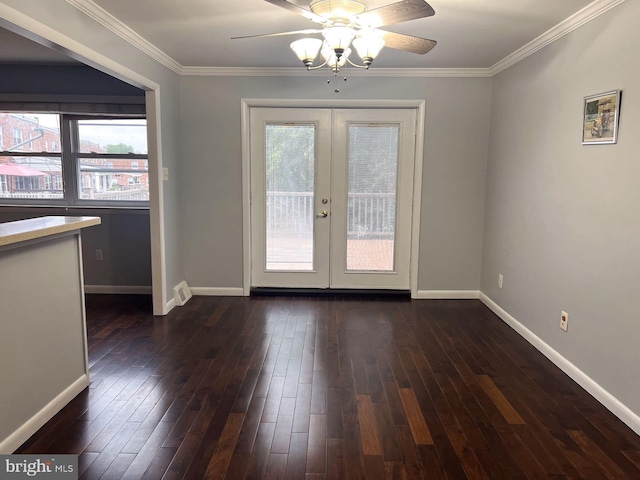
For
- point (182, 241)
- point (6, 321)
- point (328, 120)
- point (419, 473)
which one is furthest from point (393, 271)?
point (6, 321)

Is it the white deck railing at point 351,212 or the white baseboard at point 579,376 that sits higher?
the white deck railing at point 351,212

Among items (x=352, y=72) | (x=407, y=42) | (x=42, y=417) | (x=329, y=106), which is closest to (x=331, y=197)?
(x=329, y=106)

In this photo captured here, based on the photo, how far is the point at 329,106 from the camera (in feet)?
14.5

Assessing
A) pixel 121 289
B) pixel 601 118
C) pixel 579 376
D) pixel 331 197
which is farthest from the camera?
pixel 121 289

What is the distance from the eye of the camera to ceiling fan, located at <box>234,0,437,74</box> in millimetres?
2053

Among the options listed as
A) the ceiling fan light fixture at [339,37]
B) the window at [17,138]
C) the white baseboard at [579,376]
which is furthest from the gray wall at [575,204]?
the window at [17,138]

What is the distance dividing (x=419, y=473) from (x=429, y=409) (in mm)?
562

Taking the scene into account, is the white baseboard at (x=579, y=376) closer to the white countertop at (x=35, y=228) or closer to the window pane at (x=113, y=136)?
the white countertop at (x=35, y=228)

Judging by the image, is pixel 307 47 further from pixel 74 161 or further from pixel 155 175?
pixel 74 161

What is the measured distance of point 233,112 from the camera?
439cm

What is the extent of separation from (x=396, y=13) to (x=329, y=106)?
236 cm

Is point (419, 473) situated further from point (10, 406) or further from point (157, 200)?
point (157, 200)

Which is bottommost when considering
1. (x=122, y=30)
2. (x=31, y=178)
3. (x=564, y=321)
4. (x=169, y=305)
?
(x=169, y=305)

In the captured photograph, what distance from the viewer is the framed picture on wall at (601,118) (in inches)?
97.3
